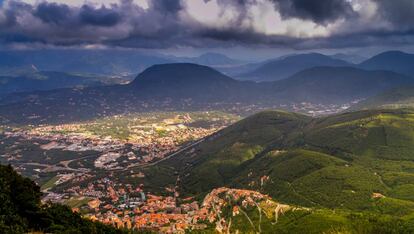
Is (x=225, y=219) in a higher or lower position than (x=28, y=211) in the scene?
lower

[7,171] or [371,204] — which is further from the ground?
[7,171]

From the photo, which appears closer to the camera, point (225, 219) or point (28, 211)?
point (28, 211)

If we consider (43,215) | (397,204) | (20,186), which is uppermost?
(20,186)

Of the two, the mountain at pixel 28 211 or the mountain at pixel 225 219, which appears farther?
the mountain at pixel 225 219

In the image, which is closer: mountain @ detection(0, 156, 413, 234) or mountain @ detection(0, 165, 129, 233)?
mountain @ detection(0, 165, 129, 233)

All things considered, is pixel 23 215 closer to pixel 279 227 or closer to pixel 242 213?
pixel 279 227

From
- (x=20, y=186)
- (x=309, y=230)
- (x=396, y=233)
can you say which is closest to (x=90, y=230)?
(x=20, y=186)

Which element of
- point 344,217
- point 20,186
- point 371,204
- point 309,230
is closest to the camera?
point 20,186

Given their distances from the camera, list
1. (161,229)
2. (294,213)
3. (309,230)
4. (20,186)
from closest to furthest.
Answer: (20,186) < (309,230) < (294,213) < (161,229)
